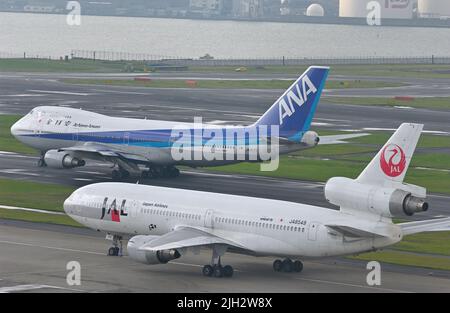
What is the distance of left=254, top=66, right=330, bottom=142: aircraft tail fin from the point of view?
88.4m

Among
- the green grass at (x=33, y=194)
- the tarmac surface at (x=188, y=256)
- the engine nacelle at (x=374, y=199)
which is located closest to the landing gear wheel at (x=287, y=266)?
the tarmac surface at (x=188, y=256)

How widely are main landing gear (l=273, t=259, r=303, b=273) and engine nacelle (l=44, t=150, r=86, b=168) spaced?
118 ft

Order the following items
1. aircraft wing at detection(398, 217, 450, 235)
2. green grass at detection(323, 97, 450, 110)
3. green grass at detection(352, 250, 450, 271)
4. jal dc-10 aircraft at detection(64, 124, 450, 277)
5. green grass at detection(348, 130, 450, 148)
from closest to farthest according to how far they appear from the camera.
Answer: jal dc-10 aircraft at detection(64, 124, 450, 277) → aircraft wing at detection(398, 217, 450, 235) → green grass at detection(352, 250, 450, 271) → green grass at detection(348, 130, 450, 148) → green grass at detection(323, 97, 450, 110)

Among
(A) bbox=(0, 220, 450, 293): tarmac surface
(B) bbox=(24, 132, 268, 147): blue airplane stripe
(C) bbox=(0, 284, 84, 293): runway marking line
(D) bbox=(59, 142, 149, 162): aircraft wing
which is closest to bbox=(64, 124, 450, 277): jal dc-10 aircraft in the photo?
(A) bbox=(0, 220, 450, 293): tarmac surface

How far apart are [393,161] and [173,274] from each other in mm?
12927

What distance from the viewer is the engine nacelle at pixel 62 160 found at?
9350cm

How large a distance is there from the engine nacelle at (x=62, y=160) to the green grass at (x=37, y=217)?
46.0ft

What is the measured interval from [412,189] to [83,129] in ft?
154

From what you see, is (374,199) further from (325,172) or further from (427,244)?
(325,172)

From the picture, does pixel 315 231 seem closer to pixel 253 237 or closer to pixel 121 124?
pixel 253 237

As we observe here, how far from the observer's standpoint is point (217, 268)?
195 ft

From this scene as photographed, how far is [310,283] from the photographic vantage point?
58.0 metres

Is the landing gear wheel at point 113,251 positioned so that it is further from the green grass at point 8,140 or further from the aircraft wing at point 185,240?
the green grass at point 8,140

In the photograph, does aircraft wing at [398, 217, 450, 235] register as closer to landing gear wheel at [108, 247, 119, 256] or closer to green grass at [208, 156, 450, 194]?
landing gear wheel at [108, 247, 119, 256]
